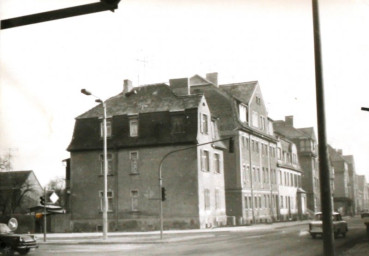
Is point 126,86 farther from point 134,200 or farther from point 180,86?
point 134,200

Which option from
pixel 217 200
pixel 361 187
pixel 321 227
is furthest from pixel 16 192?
pixel 361 187

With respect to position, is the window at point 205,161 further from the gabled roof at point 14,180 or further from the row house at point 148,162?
the gabled roof at point 14,180

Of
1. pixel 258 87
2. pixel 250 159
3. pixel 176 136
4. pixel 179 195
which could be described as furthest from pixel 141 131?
pixel 258 87

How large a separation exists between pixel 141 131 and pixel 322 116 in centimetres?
3642

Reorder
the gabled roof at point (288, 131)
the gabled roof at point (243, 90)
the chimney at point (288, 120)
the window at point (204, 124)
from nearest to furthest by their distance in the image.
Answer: the window at point (204, 124)
the gabled roof at point (243, 90)
the gabled roof at point (288, 131)
the chimney at point (288, 120)

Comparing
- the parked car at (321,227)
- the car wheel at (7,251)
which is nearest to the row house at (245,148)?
the parked car at (321,227)

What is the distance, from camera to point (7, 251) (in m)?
19.8

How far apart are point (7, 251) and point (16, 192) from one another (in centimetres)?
5701

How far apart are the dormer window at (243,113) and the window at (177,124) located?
1292 cm

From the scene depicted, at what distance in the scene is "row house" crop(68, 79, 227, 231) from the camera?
4172 cm

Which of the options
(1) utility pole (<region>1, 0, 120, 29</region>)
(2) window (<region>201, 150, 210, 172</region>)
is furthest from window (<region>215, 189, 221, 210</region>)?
(1) utility pole (<region>1, 0, 120, 29</region>)

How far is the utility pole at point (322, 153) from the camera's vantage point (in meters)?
7.54

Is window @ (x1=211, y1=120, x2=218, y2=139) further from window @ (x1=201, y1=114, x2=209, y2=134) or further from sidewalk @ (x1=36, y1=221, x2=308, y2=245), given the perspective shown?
sidewalk @ (x1=36, y1=221, x2=308, y2=245)

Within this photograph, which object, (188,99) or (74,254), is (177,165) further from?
(74,254)
